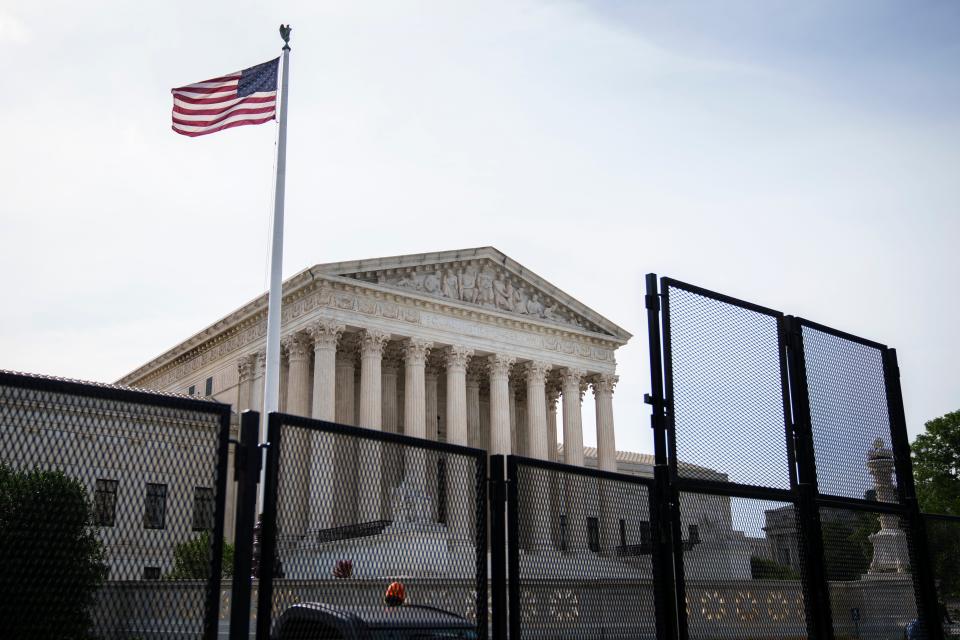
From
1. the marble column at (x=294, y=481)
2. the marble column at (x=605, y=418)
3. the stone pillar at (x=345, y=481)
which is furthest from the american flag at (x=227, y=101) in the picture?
the marble column at (x=605, y=418)

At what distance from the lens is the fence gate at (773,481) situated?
8.90 m

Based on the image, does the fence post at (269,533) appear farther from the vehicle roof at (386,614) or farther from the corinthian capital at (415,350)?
the corinthian capital at (415,350)

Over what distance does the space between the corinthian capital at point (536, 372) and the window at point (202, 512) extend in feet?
179

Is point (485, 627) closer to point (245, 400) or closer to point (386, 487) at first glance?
point (386, 487)

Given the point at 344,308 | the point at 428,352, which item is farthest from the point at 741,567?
the point at 428,352

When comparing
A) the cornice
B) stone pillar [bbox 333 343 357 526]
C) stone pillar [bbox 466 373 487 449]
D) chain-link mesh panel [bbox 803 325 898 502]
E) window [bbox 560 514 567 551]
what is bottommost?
window [bbox 560 514 567 551]

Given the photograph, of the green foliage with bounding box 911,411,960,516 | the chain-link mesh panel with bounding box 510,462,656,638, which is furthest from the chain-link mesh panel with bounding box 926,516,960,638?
the green foliage with bounding box 911,411,960,516

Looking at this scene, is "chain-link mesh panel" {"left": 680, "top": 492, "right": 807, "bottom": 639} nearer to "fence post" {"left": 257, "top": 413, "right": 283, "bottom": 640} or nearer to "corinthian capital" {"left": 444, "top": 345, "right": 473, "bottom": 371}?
"fence post" {"left": 257, "top": 413, "right": 283, "bottom": 640}

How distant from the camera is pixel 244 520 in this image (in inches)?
246

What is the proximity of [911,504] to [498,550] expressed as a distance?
6.02m

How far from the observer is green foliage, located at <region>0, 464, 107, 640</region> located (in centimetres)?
550

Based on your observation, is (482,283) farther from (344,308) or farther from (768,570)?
(768,570)

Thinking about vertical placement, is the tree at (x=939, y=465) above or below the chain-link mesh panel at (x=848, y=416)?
above

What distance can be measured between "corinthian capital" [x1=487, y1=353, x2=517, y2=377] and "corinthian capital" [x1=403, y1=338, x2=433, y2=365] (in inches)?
195
